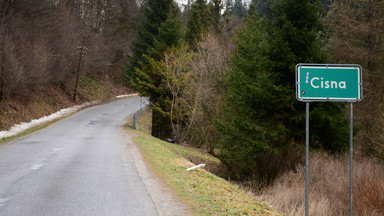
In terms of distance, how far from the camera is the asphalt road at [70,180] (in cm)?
699

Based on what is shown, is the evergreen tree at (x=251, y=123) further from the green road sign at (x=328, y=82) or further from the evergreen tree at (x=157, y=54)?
the evergreen tree at (x=157, y=54)

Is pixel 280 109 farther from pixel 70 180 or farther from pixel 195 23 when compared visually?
pixel 195 23

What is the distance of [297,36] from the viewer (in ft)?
48.1

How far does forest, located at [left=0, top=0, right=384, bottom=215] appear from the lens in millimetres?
13352

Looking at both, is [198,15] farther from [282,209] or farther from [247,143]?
[282,209]

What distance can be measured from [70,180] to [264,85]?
8.33 m

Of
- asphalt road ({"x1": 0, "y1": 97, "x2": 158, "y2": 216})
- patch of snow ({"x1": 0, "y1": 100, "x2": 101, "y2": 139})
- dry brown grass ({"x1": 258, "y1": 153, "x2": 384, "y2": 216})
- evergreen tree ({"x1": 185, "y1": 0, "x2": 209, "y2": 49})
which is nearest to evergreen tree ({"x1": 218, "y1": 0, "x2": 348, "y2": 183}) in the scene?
dry brown grass ({"x1": 258, "y1": 153, "x2": 384, "y2": 216})

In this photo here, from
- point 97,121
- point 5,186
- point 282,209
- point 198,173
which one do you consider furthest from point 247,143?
point 97,121

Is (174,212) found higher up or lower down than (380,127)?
lower down

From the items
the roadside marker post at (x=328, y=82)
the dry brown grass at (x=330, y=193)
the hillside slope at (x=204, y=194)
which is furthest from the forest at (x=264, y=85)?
the roadside marker post at (x=328, y=82)

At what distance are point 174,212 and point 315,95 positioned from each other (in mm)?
3516

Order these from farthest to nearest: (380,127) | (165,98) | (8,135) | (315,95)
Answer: (165,98) < (8,135) < (380,127) < (315,95)

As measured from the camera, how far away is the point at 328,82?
265 inches

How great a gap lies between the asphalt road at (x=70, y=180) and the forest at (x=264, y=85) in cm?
415
